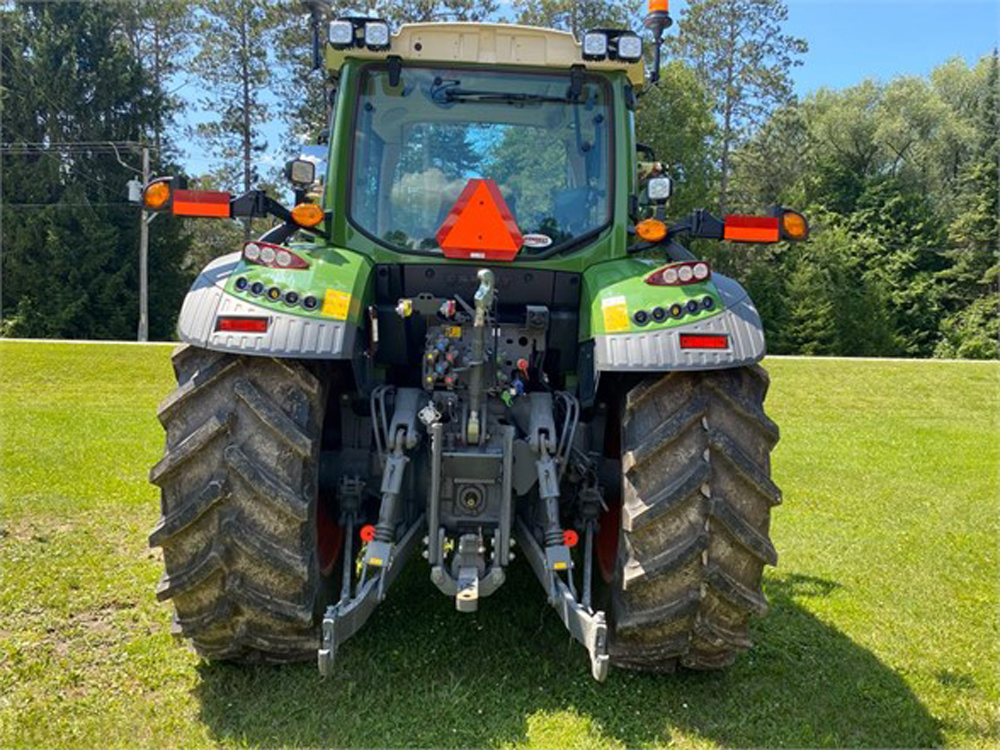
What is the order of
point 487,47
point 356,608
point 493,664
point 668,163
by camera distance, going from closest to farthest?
point 356,608
point 493,664
point 487,47
point 668,163

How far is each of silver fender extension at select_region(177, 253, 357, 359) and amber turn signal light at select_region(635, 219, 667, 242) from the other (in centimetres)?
130

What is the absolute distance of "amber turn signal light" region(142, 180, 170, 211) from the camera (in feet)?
10.8

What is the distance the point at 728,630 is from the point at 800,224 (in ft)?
5.37

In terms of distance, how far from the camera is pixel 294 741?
2898 mm

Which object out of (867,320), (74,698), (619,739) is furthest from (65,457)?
(867,320)

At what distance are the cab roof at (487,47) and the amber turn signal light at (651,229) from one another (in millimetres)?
861

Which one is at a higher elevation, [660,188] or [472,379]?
[660,188]

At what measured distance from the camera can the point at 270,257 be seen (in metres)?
3.24

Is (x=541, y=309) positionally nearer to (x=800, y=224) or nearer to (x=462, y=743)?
(x=800, y=224)

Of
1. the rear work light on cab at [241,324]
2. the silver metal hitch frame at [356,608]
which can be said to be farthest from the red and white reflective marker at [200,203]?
the silver metal hitch frame at [356,608]

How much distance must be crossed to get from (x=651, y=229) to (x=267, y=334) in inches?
64.8

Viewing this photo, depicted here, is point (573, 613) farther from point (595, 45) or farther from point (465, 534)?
point (595, 45)

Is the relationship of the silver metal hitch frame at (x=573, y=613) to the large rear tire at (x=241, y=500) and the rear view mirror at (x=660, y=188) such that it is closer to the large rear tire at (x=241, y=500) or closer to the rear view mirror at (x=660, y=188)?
the large rear tire at (x=241, y=500)

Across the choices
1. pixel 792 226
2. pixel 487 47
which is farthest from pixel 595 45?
pixel 792 226
